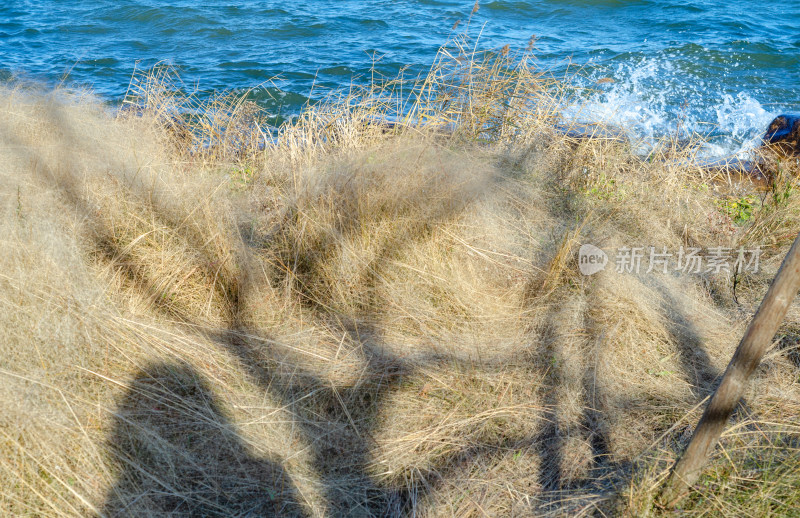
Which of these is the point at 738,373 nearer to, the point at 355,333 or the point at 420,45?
the point at 355,333

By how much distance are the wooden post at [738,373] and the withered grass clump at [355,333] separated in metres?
0.09

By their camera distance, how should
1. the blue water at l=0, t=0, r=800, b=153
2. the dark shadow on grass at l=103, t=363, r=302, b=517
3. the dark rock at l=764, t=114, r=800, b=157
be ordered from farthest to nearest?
the blue water at l=0, t=0, r=800, b=153, the dark rock at l=764, t=114, r=800, b=157, the dark shadow on grass at l=103, t=363, r=302, b=517

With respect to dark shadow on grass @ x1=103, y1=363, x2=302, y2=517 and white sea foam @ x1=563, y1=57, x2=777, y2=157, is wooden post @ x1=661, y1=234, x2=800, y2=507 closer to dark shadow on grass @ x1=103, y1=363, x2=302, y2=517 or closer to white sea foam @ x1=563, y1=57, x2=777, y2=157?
dark shadow on grass @ x1=103, y1=363, x2=302, y2=517

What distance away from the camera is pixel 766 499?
2.21 m

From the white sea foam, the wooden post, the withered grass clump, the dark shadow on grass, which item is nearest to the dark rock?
the white sea foam

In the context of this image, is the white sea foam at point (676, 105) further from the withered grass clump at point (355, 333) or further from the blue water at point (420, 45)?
the withered grass clump at point (355, 333)

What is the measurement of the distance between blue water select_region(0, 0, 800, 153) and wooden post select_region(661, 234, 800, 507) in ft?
20.4

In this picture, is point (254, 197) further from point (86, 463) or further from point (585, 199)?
point (585, 199)

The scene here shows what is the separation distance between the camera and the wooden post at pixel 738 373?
6.31ft

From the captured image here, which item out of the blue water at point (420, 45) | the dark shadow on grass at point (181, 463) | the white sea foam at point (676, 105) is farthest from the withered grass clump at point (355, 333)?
the blue water at point (420, 45)

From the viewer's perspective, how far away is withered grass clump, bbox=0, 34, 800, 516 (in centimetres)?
234

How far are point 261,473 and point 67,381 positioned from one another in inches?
32.2

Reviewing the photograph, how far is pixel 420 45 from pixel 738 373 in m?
9.65

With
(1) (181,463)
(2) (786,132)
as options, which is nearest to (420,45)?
(2) (786,132)
